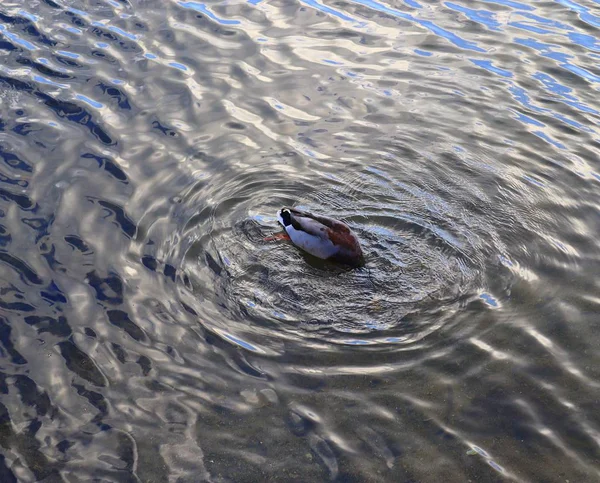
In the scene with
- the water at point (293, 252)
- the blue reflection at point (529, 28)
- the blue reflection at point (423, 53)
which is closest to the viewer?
the water at point (293, 252)

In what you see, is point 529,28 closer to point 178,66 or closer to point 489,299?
point 178,66

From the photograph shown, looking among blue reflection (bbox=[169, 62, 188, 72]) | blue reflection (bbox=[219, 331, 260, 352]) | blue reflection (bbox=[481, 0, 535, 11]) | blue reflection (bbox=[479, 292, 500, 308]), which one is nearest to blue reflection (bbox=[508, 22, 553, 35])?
blue reflection (bbox=[481, 0, 535, 11])

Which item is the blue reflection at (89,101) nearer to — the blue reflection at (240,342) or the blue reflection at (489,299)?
the blue reflection at (240,342)

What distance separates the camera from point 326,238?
286 inches

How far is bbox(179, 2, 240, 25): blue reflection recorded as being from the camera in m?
12.4

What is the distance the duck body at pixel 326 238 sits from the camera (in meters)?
7.27

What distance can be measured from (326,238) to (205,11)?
278 inches

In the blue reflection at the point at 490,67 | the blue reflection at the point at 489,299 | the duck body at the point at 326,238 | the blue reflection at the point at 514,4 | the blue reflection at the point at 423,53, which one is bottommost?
the duck body at the point at 326,238

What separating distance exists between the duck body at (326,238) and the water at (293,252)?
159 mm

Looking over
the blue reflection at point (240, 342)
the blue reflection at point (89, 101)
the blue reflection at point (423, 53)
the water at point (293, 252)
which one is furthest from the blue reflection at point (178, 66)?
the blue reflection at point (240, 342)

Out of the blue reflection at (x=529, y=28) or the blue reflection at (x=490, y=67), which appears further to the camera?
the blue reflection at (x=529, y=28)

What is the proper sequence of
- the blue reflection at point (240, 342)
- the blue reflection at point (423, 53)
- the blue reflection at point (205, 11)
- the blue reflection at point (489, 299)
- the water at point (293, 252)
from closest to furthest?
the water at point (293, 252), the blue reflection at point (240, 342), the blue reflection at point (489, 299), the blue reflection at point (423, 53), the blue reflection at point (205, 11)

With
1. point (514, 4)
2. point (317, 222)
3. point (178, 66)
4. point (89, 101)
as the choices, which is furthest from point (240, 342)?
point (514, 4)

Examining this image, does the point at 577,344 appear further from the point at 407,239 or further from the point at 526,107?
the point at 526,107
